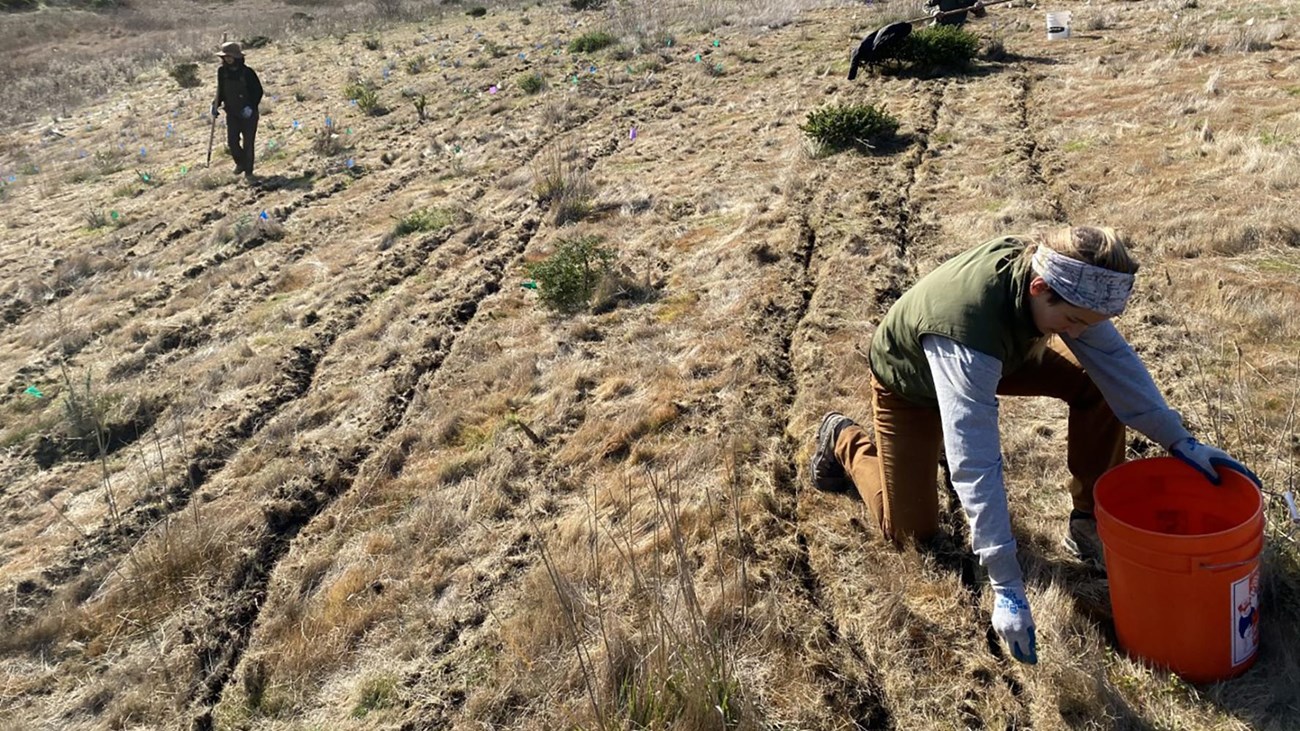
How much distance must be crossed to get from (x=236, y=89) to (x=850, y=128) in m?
8.48

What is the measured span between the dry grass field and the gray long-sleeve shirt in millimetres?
591

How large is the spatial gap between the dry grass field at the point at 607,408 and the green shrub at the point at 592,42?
16.6 ft

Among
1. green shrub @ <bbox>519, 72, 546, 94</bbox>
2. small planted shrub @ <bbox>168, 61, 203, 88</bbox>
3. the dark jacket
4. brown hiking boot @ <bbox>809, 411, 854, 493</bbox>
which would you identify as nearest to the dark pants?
the dark jacket

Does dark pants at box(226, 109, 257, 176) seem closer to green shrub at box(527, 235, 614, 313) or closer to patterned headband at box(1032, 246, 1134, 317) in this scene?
green shrub at box(527, 235, 614, 313)

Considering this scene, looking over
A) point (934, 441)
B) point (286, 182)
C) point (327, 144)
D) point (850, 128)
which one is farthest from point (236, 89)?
point (934, 441)

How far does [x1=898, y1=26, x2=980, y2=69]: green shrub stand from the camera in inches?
435

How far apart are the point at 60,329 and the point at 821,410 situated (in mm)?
6575

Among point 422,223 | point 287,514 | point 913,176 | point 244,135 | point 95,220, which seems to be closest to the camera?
point 287,514

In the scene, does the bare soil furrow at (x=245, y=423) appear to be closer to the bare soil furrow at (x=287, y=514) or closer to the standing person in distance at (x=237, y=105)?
the bare soil furrow at (x=287, y=514)

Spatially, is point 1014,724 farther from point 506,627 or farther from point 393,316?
point 393,316

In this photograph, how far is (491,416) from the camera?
206 inches

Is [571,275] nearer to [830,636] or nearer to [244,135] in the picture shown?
[830,636]

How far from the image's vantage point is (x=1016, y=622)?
2.56 m

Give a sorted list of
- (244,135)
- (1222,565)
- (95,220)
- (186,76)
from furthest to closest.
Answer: (186,76), (244,135), (95,220), (1222,565)
